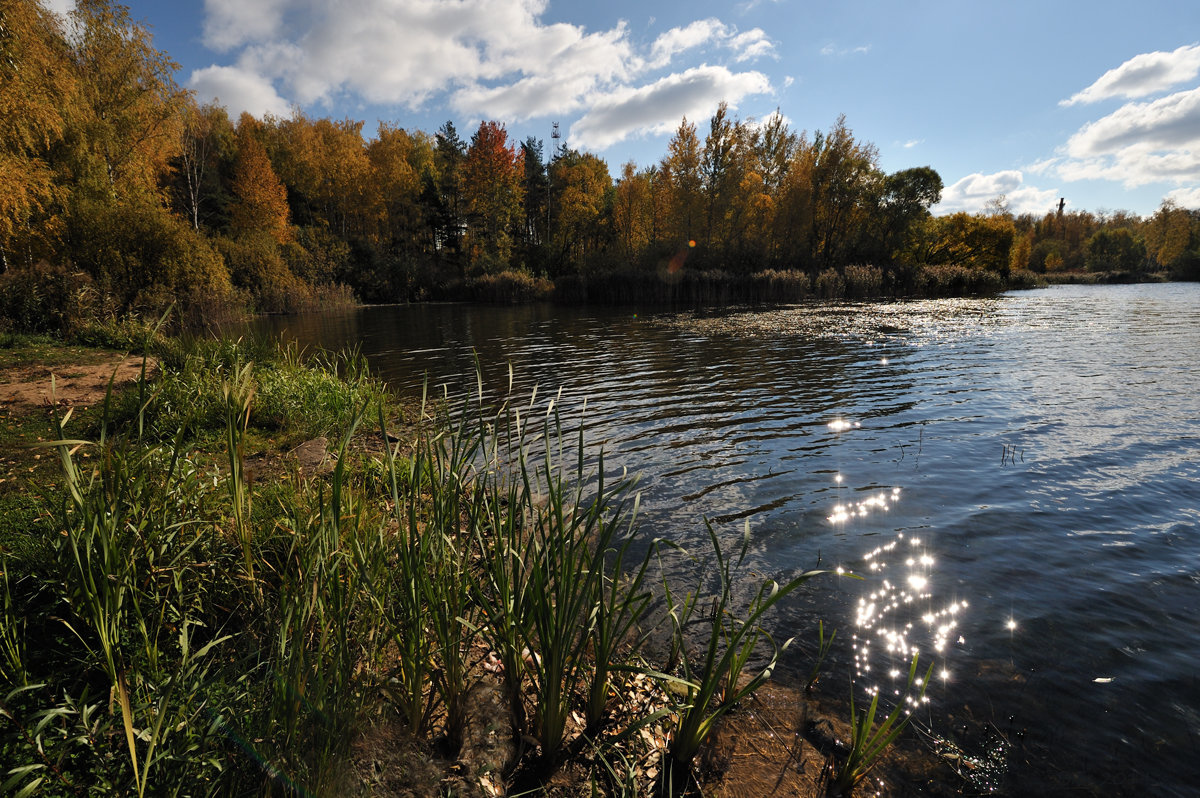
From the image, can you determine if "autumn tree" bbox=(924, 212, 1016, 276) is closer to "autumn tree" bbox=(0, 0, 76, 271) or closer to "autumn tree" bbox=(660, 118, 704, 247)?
"autumn tree" bbox=(660, 118, 704, 247)

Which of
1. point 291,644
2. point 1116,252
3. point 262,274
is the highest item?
point 1116,252

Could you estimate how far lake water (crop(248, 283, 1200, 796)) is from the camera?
2686 millimetres

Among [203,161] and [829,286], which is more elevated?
[203,161]

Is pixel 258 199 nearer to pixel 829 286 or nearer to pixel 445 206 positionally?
pixel 445 206

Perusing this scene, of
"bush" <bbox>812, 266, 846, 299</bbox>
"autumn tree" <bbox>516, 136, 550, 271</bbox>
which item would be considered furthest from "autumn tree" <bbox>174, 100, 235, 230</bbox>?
"bush" <bbox>812, 266, 846, 299</bbox>

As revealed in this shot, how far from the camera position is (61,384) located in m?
7.92

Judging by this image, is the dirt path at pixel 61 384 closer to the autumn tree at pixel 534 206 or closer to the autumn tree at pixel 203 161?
the autumn tree at pixel 203 161

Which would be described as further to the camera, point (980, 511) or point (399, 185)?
point (399, 185)

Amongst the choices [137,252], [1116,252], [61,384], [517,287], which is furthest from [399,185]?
[1116,252]

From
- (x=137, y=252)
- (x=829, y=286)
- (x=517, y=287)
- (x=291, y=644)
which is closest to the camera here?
(x=291, y=644)

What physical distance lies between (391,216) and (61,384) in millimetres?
51768

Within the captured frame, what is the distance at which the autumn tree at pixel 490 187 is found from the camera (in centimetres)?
4959

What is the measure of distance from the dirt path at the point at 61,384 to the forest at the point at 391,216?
7.19 m

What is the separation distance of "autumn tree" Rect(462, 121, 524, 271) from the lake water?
40437 mm
